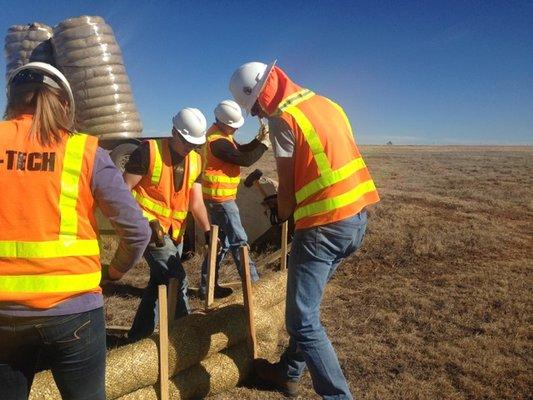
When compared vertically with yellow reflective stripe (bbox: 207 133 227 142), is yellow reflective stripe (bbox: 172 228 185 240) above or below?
below

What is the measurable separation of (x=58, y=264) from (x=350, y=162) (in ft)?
5.60

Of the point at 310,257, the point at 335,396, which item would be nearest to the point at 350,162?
the point at 310,257

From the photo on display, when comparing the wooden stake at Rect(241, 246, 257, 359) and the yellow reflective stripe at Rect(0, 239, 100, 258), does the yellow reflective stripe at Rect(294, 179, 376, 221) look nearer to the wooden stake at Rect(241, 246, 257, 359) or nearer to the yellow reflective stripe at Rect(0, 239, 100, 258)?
the wooden stake at Rect(241, 246, 257, 359)

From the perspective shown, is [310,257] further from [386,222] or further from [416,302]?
[386,222]

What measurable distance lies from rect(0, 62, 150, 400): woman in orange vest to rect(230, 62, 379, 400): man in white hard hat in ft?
3.83

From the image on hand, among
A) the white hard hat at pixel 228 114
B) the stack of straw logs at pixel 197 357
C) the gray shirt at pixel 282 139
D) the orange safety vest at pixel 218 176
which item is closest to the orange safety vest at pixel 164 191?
the stack of straw logs at pixel 197 357

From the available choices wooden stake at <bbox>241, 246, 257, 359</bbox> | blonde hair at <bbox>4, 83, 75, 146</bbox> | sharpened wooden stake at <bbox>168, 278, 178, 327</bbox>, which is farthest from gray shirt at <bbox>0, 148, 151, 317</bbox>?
wooden stake at <bbox>241, 246, 257, 359</bbox>

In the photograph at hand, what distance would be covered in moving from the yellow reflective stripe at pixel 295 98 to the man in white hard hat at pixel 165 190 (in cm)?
115

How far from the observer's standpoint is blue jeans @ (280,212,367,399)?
2.76 metres

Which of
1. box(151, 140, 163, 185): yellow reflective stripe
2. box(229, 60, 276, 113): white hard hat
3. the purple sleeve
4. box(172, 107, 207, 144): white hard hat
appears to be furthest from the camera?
box(172, 107, 207, 144): white hard hat

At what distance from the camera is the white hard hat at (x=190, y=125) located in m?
3.76

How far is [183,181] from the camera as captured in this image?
12.4 feet

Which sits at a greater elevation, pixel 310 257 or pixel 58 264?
pixel 58 264

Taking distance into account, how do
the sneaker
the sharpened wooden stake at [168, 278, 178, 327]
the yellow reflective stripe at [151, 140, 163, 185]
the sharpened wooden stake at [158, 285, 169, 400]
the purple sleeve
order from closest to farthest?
1. the purple sleeve
2. the sharpened wooden stake at [158, 285, 169, 400]
3. the sharpened wooden stake at [168, 278, 178, 327]
4. the yellow reflective stripe at [151, 140, 163, 185]
5. the sneaker
